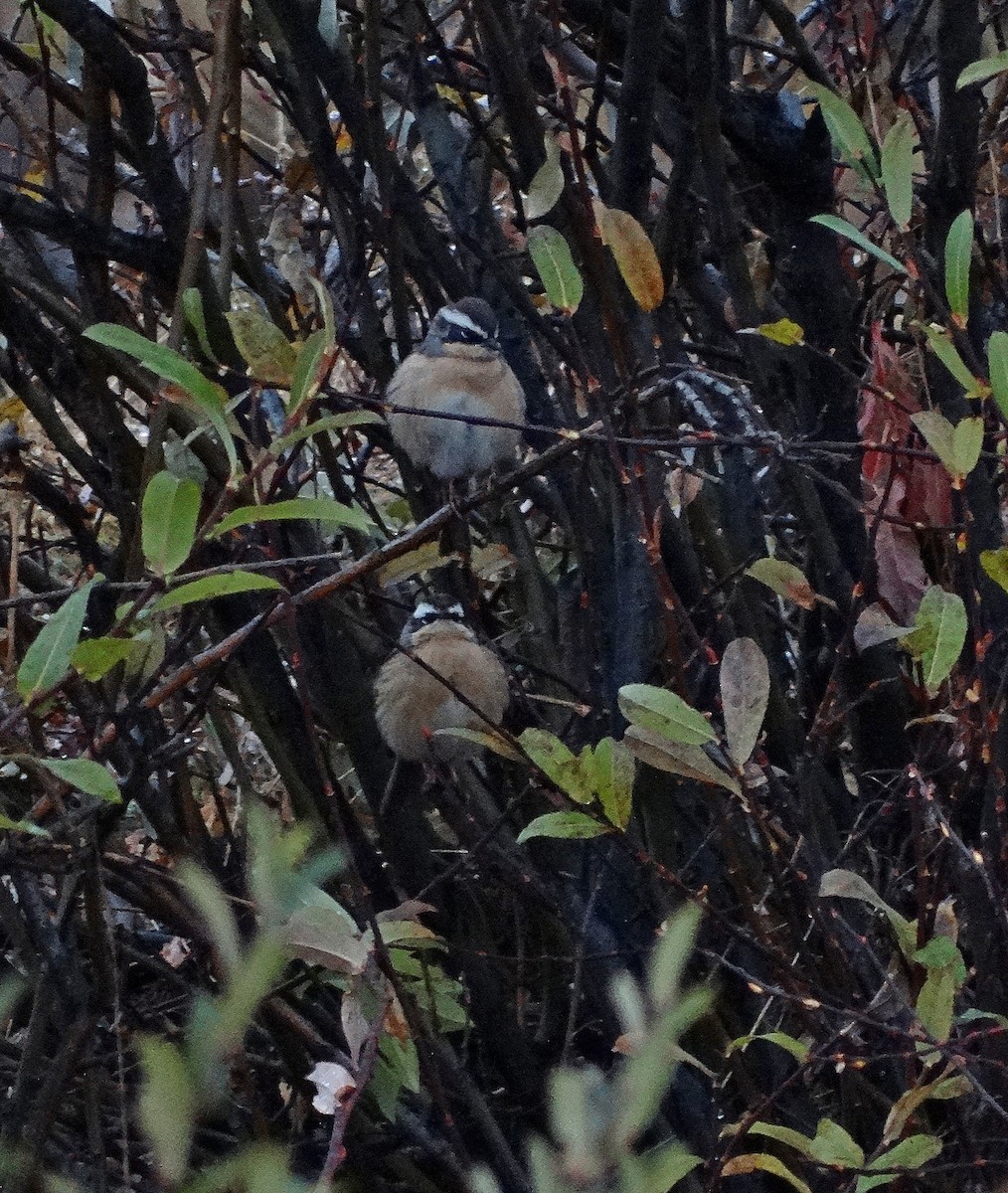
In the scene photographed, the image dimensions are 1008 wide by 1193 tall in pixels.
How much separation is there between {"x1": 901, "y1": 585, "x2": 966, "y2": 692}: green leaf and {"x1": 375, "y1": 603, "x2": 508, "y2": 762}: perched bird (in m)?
1.42

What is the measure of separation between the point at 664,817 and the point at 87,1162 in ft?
3.01

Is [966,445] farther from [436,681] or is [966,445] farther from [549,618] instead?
[436,681]

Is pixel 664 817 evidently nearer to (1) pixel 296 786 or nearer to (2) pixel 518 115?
(1) pixel 296 786

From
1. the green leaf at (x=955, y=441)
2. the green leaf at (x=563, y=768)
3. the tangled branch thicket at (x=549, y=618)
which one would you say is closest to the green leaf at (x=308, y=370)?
the tangled branch thicket at (x=549, y=618)

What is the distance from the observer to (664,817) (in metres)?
2.23

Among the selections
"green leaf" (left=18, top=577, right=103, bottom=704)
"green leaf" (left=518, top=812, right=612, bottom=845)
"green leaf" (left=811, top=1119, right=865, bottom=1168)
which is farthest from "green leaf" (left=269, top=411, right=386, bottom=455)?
"green leaf" (left=811, top=1119, right=865, bottom=1168)

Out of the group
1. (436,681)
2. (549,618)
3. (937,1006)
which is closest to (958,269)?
(937,1006)

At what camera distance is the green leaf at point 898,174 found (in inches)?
67.9

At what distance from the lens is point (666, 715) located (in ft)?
4.85

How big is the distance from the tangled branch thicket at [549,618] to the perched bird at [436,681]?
139mm

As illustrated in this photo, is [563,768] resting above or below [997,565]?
below

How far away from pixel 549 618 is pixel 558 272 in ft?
3.46

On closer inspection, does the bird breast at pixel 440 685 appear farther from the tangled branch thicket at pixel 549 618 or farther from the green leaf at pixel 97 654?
the green leaf at pixel 97 654

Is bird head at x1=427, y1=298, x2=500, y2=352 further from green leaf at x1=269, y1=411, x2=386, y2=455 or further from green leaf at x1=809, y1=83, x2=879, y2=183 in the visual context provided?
green leaf at x1=269, y1=411, x2=386, y2=455
